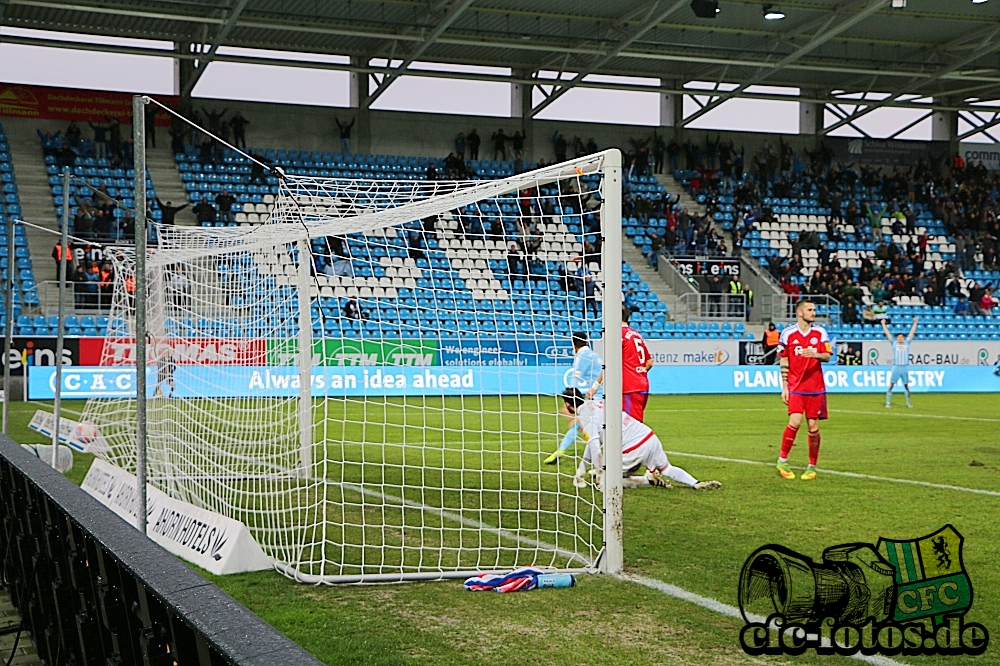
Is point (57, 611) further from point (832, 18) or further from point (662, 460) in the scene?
point (832, 18)

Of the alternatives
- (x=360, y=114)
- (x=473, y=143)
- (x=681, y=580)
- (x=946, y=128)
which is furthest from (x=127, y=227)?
(x=946, y=128)

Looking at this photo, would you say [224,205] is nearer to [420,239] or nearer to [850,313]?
[420,239]

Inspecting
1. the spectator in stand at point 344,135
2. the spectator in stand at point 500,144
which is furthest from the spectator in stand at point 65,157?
the spectator in stand at point 500,144

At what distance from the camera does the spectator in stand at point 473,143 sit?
1347 inches

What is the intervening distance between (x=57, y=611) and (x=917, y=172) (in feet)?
131

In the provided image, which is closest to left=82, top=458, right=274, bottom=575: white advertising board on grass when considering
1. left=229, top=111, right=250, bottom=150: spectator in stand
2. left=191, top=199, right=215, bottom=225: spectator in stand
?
left=191, top=199, right=215, bottom=225: spectator in stand

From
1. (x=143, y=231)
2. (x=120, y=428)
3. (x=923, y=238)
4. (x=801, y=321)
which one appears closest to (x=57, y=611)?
(x=143, y=231)

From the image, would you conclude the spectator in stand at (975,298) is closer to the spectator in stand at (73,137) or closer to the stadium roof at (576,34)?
the stadium roof at (576,34)

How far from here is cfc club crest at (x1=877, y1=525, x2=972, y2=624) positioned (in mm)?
5419

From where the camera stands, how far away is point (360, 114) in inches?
1331

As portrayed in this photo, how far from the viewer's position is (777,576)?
639 centimetres

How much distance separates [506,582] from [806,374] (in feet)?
19.0

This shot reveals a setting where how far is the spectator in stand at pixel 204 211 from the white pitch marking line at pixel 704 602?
23.3m

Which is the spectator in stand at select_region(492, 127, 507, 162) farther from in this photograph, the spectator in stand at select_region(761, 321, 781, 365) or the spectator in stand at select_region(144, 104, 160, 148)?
the spectator in stand at select_region(761, 321, 781, 365)
